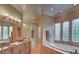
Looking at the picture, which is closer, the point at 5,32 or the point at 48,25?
the point at 5,32

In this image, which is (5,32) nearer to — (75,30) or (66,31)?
(66,31)

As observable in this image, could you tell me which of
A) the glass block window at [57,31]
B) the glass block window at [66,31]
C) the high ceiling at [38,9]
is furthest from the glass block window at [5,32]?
the glass block window at [66,31]

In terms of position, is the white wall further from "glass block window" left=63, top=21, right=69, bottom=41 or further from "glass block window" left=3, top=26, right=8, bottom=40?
"glass block window" left=3, top=26, right=8, bottom=40

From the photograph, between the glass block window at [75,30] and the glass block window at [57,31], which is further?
the glass block window at [57,31]

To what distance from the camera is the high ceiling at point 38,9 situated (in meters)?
2.56

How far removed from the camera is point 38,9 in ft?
8.57

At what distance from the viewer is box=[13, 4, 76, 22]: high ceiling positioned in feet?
8.41

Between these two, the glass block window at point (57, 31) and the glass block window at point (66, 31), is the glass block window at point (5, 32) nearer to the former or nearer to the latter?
the glass block window at point (57, 31)

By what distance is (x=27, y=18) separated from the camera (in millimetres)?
2654

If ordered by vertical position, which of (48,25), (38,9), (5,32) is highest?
(38,9)

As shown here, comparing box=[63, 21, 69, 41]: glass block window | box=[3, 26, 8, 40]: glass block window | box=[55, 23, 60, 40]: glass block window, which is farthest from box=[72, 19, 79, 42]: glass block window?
box=[3, 26, 8, 40]: glass block window

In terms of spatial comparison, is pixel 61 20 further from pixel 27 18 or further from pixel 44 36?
pixel 27 18

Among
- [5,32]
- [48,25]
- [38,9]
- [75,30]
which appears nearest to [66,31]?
[75,30]
